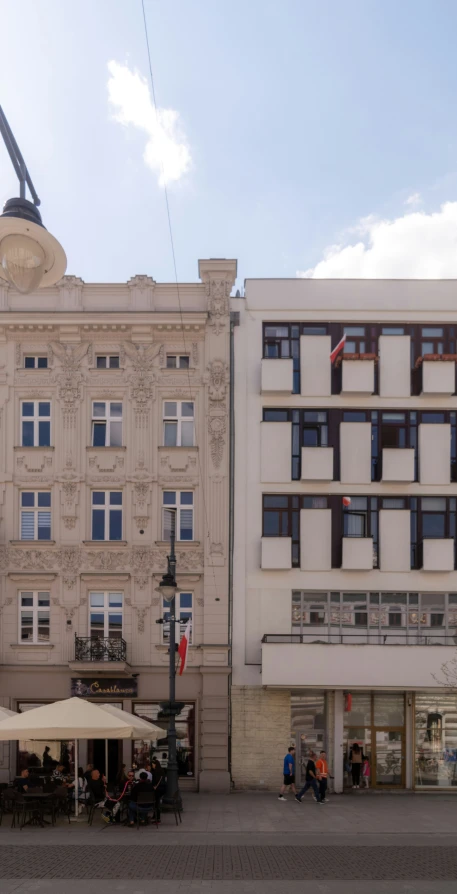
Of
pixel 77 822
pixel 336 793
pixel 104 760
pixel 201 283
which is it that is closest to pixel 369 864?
pixel 77 822

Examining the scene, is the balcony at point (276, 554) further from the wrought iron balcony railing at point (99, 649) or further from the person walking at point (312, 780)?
the person walking at point (312, 780)

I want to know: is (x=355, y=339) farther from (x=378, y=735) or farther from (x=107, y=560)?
(x=378, y=735)

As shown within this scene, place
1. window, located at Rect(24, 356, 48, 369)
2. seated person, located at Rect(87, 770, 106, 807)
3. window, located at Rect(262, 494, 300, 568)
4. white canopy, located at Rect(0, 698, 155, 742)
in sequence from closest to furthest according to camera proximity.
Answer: white canopy, located at Rect(0, 698, 155, 742), seated person, located at Rect(87, 770, 106, 807), window, located at Rect(262, 494, 300, 568), window, located at Rect(24, 356, 48, 369)

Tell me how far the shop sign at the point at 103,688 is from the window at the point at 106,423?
8.08m

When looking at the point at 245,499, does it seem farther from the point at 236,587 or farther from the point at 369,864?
the point at 369,864

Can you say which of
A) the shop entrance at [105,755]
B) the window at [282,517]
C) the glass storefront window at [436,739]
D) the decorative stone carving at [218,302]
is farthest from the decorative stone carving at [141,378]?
the glass storefront window at [436,739]

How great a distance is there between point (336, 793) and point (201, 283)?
18.1 metres

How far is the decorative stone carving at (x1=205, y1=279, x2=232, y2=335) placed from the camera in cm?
2947

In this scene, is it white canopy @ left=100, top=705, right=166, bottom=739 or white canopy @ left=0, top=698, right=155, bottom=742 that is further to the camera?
white canopy @ left=100, top=705, right=166, bottom=739

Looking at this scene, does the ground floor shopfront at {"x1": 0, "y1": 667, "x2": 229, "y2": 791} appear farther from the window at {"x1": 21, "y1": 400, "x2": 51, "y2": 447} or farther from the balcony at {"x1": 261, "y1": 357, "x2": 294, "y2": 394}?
the balcony at {"x1": 261, "y1": 357, "x2": 294, "y2": 394}

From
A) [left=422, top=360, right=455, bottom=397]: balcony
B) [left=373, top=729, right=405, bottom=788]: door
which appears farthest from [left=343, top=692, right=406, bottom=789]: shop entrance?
[left=422, top=360, right=455, bottom=397]: balcony

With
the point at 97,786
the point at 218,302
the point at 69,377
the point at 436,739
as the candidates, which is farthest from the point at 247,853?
the point at 218,302

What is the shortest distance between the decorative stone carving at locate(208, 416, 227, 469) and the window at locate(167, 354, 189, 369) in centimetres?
234

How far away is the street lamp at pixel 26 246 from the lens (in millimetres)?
5582
